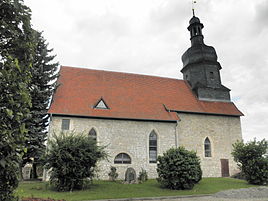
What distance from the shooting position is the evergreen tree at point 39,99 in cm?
1591

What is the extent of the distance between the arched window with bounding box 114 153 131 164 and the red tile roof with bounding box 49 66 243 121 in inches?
119

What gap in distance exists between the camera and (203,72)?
2292 centimetres

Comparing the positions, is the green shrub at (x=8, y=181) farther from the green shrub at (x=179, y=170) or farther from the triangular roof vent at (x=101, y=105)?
the triangular roof vent at (x=101, y=105)

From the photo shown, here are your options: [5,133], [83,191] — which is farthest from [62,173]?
[5,133]

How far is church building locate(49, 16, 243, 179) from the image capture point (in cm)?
1708

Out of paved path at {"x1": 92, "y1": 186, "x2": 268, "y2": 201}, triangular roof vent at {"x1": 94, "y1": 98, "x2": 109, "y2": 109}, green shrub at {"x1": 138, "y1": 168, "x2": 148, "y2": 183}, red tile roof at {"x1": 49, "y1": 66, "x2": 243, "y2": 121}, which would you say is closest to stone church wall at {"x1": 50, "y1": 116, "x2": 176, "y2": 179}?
red tile roof at {"x1": 49, "y1": 66, "x2": 243, "y2": 121}

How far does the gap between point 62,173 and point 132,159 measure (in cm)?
674

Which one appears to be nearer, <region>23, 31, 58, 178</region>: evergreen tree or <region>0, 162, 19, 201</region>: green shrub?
<region>0, 162, 19, 201</region>: green shrub

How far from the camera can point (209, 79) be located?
898 inches

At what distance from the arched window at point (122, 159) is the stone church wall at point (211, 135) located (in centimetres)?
487

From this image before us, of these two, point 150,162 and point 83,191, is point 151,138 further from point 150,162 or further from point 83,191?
point 83,191

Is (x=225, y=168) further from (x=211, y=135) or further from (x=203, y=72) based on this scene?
(x=203, y=72)

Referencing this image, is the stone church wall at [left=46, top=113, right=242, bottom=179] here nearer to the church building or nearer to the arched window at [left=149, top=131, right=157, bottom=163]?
the church building

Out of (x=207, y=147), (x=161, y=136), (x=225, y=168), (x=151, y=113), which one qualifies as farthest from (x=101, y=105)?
(x=225, y=168)
